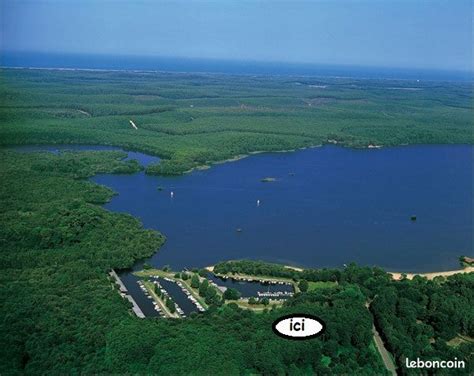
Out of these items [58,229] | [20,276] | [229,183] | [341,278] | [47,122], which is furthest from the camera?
[47,122]

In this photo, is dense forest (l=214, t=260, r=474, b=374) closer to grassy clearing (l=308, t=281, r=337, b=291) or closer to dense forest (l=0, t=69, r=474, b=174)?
grassy clearing (l=308, t=281, r=337, b=291)

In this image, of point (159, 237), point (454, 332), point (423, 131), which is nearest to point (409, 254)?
point (454, 332)

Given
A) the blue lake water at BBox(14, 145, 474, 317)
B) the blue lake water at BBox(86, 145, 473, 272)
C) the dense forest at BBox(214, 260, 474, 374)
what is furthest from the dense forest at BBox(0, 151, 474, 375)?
the blue lake water at BBox(86, 145, 473, 272)

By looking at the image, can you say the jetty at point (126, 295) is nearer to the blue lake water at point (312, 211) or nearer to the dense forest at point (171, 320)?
the dense forest at point (171, 320)

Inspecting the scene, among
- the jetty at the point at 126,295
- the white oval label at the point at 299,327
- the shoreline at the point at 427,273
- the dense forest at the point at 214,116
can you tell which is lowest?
the shoreline at the point at 427,273

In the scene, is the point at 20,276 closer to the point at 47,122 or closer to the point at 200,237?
the point at 200,237

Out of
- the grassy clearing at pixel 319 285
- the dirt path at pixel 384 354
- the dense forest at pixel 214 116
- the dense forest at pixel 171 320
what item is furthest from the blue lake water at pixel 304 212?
the dirt path at pixel 384 354
